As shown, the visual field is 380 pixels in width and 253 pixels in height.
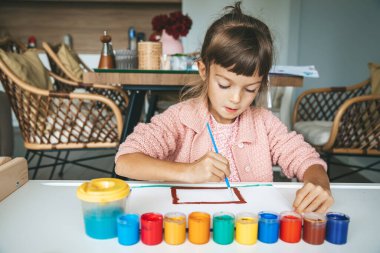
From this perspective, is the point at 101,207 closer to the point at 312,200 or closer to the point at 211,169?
the point at 211,169

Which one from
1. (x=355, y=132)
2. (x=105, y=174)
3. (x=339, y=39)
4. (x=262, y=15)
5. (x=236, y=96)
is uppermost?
(x=262, y=15)

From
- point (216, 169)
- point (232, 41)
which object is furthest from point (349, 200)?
point (232, 41)

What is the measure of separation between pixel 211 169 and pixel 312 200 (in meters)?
0.19

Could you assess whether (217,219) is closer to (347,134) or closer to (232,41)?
(232,41)

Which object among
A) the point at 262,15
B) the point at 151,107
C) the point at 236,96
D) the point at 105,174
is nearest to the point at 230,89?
the point at 236,96

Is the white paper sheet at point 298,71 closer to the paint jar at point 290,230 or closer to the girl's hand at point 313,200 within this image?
the girl's hand at point 313,200

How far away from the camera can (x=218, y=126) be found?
3.69 ft

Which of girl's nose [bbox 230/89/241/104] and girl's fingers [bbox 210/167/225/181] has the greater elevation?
girl's nose [bbox 230/89/241/104]

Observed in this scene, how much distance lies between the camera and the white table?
494 mm

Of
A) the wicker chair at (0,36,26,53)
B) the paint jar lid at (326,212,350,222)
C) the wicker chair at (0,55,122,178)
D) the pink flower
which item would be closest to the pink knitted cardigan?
the paint jar lid at (326,212,350,222)

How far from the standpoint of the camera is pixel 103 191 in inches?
19.8

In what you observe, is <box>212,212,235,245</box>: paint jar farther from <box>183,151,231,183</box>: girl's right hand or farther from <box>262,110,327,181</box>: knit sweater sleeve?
<box>262,110,327,181</box>: knit sweater sleeve

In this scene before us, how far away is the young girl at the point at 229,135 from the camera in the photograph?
0.75 metres

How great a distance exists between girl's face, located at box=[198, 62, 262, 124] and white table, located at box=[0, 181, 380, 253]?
26cm
